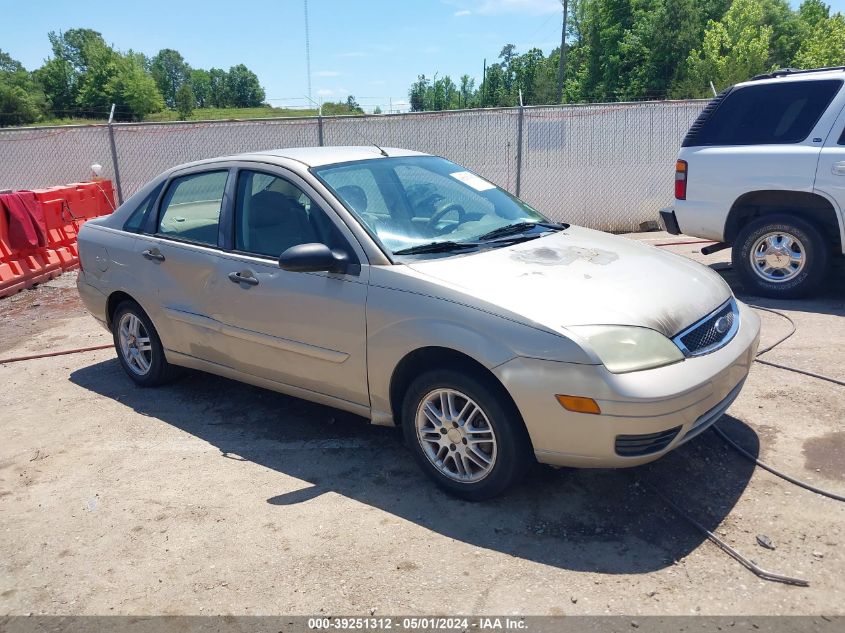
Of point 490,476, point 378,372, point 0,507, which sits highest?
point 378,372

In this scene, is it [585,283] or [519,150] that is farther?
[519,150]

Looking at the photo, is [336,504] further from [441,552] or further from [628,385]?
[628,385]

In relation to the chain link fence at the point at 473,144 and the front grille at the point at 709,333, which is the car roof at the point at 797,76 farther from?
the chain link fence at the point at 473,144

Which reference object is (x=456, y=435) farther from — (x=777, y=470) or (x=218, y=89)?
(x=218, y=89)

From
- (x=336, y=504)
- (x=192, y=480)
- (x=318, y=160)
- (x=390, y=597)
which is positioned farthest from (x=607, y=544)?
(x=318, y=160)

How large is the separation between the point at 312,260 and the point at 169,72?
155438 mm

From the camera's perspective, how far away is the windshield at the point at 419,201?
4.08 m

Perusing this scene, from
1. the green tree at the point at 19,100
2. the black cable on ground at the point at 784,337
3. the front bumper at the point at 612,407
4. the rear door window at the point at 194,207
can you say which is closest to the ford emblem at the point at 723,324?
the front bumper at the point at 612,407

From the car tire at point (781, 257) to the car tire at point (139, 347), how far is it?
5.54 meters

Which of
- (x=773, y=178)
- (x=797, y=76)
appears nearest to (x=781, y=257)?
(x=773, y=178)

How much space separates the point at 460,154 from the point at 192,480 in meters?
8.85

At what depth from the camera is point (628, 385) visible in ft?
10.2

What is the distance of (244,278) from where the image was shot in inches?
174

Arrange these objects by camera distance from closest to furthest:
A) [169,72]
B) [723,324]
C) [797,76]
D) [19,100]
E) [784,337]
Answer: [723,324] < [784,337] < [797,76] < [19,100] < [169,72]
